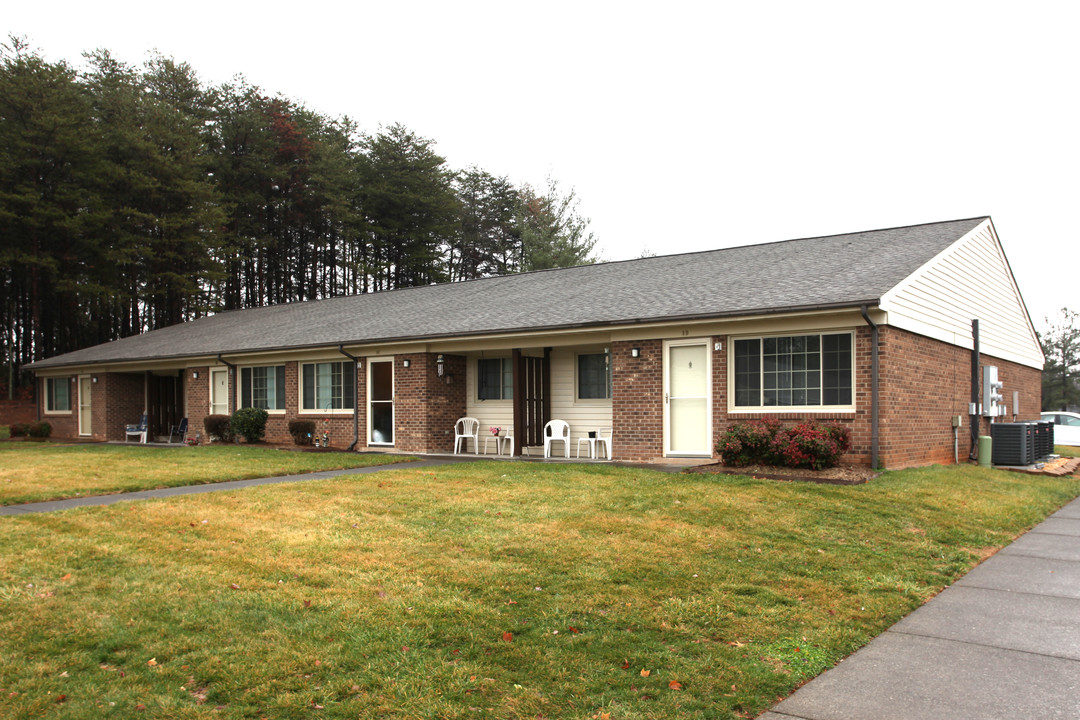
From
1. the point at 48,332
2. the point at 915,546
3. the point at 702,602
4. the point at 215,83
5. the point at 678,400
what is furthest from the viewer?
the point at 215,83

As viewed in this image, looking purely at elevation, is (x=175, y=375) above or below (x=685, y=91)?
below

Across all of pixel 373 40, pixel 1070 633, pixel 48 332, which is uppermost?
pixel 373 40

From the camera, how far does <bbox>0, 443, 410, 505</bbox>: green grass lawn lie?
9.52 m

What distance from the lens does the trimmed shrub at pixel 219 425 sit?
1909 cm

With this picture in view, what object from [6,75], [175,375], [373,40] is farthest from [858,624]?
[6,75]

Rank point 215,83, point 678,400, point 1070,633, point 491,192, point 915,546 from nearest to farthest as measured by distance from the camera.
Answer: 1. point 1070,633
2. point 915,546
3. point 678,400
4. point 215,83
5. point 491,192

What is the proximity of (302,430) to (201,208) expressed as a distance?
19407mm

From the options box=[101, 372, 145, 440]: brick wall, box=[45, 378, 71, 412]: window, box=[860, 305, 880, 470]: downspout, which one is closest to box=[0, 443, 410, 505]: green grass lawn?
box=[101, 372, 145, 440]: brick wall

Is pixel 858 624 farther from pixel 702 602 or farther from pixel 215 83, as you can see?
pixel 215 83

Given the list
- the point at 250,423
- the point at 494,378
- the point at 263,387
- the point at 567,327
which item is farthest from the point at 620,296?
the point at 263,387

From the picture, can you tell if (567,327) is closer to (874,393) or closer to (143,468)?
(874,393)

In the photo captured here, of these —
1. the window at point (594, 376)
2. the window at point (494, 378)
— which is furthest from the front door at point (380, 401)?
the window at point (594, 376)

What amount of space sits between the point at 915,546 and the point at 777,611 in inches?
108

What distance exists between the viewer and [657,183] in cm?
3400
